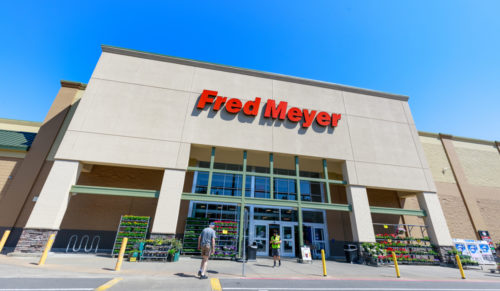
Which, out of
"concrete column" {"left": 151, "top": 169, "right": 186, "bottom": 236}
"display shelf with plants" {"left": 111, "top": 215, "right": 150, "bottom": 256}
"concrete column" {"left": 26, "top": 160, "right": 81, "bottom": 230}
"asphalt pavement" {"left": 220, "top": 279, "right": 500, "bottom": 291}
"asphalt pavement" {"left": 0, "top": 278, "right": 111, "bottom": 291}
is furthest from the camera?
"concrete column" {"left": 151, "top": 169, "right": 186, "bottom": 236}

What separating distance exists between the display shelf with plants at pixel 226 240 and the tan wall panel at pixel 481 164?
2246 centimetres

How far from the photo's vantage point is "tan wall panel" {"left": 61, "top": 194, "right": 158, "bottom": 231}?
13586mm

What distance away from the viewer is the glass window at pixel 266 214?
15.5 meters

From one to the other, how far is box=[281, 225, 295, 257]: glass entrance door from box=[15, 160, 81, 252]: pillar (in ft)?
44.4

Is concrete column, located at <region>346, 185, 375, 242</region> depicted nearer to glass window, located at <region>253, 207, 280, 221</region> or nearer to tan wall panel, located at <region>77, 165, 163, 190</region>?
glass window, located at <region>253, 207, 280, 221</region>

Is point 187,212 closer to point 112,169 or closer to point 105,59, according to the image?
point 112,169

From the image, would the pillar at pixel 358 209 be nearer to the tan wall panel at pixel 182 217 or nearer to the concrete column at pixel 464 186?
the concrete column at pixel 464 186

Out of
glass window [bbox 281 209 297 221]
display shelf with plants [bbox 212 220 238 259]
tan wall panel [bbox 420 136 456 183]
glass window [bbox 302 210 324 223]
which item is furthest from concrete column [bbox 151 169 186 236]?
tan wall panel [bbox 420 136 456 183]

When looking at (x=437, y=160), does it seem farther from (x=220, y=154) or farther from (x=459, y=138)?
(x=220, y=154)

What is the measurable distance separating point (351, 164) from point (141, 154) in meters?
14.3

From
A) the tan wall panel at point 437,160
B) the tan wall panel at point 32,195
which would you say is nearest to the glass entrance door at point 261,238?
the tan wall panel at point 32,195

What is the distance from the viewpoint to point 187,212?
14891 millimetres

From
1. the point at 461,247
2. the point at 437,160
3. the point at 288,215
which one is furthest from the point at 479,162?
the point at 288,215

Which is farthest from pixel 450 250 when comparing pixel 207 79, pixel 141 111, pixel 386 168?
pixel 141 111
